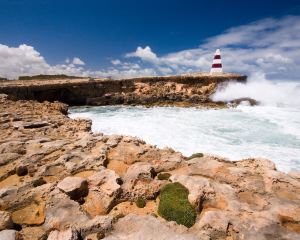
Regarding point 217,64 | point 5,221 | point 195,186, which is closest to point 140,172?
point 195,186

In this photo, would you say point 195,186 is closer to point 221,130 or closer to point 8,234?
point 8,234

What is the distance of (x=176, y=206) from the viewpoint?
33.4 feet

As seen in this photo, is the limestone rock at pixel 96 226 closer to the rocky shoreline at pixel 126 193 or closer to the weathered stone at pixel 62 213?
the rocky shoreline at pixel 126 193

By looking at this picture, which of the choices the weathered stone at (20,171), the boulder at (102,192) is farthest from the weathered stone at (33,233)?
the weathered stone at (20,171)

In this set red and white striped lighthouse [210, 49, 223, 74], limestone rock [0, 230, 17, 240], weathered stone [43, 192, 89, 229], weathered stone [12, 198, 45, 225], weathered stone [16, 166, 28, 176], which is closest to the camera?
limestone rock [0, 230, 17, 240]

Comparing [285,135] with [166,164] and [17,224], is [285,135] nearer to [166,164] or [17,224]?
[166,164]

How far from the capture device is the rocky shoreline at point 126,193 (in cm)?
901

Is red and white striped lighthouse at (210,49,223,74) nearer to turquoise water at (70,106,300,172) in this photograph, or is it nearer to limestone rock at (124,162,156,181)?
turquoise water at (70,106,300,172)

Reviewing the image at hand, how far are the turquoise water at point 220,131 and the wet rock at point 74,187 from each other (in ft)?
37.3

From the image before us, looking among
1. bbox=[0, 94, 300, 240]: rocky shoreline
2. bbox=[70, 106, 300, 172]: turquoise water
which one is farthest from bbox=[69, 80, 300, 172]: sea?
bbox=[0, 94, 300, 240]: rocky shoreline

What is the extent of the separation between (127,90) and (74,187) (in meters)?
42.3

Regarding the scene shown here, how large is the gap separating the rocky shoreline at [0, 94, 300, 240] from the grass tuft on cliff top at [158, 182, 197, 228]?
9.1 inches

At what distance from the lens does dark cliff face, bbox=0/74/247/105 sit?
158 ft

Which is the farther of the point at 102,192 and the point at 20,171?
the point at 20,171
